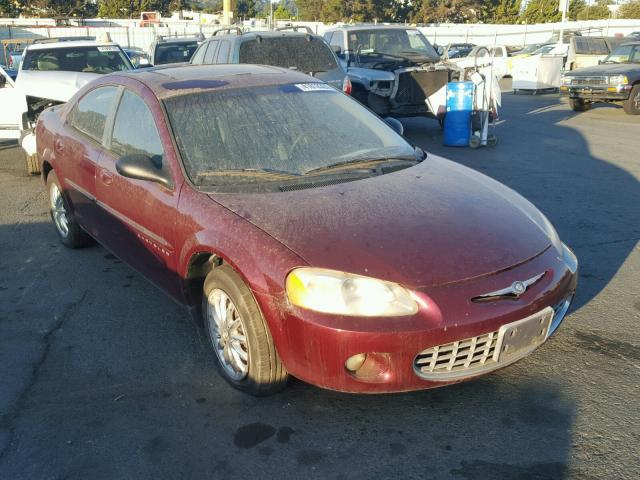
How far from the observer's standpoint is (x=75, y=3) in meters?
58.8

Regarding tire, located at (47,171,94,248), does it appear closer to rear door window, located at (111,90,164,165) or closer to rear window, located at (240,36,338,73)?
rear door window, located at (111,90,164,165)

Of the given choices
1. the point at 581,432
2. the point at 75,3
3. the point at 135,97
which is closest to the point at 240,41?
the point at 135,97

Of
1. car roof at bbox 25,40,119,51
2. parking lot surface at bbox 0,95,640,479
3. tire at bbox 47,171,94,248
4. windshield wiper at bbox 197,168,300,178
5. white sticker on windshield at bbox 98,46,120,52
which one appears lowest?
parking lot surface at bbox 0,95,640,479

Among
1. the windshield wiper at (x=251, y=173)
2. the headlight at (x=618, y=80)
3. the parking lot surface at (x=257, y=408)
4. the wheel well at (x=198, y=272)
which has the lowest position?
the parking lot surface at (x=257, y=408)

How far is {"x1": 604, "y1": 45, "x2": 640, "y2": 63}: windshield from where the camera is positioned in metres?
16.6

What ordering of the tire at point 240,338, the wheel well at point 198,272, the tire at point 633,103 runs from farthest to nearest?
the tire at point 633,103 → the wheel well at point 198,272 → the tire at point 240,338

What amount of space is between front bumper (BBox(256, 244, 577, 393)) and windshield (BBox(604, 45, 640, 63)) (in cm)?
1611

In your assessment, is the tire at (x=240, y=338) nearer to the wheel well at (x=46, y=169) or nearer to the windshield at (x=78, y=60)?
the wheel well at (x=46, y=169)

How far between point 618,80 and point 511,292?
46.3ft

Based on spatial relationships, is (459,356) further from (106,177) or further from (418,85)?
(418,85)

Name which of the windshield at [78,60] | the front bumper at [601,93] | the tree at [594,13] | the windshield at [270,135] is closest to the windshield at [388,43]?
the windshield at [78,60]

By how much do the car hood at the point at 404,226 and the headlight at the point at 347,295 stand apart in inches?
1.8

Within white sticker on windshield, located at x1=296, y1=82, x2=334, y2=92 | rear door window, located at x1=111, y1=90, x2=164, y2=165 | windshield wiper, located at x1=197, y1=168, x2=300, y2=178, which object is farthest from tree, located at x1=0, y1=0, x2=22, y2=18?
windshield wiper, located at x1=197, y1=168, x2=300, y2=178

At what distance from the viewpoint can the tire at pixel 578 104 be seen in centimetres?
1579
